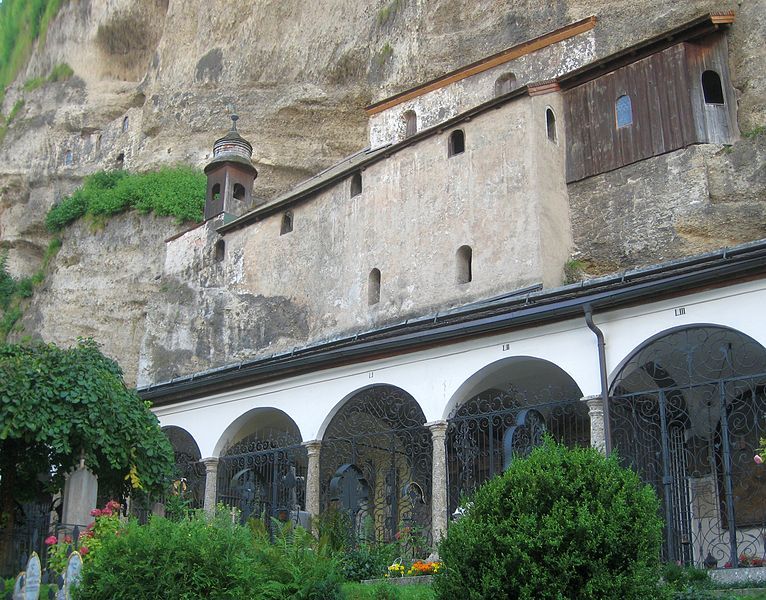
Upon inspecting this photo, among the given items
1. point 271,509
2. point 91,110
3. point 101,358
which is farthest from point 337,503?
point 91,110

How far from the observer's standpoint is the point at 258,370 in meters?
19.2

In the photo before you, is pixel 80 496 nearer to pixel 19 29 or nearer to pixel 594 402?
pixel 594 402

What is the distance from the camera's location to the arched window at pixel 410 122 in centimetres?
3325

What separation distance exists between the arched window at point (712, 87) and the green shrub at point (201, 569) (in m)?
18.7

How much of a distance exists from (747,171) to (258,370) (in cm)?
1320

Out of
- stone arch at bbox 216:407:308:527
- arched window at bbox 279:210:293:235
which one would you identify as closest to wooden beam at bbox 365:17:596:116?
arched window at bbox 279:210:293:235

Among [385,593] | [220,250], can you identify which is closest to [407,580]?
[385,593]

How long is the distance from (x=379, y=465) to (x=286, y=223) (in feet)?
44.1

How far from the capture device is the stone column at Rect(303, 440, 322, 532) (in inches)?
707

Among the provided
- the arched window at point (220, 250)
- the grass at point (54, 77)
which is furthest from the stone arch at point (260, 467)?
the grass at point (54, 77)

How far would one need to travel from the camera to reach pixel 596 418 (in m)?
15.2

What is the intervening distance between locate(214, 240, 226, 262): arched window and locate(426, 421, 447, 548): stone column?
1851 cm

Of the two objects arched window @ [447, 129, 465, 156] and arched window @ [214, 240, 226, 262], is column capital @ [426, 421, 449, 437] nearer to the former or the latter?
arched window @ [447, 129, 465, 156]

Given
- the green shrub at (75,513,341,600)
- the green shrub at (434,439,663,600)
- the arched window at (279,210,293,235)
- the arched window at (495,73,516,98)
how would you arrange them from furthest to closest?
the arched window at (279,210,293,235) → the arched window at (495,73,516,98) → the green shrub at (75,513,341,600) → the green shrub at (434,439,663,600)
